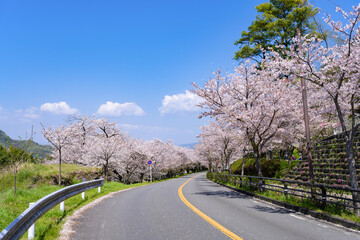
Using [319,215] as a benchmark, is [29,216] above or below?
above

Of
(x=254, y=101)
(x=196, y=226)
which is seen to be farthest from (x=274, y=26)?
(x=196, y=226)

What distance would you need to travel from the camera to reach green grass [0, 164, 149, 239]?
730 centimetres

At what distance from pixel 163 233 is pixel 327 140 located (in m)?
16.3

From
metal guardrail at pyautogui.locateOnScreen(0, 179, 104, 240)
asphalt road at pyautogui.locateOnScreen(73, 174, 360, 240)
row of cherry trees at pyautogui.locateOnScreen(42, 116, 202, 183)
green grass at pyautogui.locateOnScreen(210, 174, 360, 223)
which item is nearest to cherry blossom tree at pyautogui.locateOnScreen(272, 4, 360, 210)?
green grass at pyautogui.locateOnScreen(210, 174, 360, 223)

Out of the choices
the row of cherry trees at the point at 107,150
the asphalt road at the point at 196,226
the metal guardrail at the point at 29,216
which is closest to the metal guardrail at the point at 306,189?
the asphalt road at the point at 196,226

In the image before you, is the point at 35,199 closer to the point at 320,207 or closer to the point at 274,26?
the point at 320,207

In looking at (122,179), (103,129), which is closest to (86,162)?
(103,129)

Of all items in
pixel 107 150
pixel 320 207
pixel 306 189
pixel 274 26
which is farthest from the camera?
pixel 107 150

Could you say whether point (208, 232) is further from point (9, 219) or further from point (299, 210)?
point (9, 219)

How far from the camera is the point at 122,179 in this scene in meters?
52.0

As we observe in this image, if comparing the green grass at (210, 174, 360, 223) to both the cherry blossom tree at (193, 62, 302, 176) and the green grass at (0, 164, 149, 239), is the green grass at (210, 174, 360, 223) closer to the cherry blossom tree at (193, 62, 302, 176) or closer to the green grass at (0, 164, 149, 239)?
the cherry blossom tree at (193, 62, 302, 176)

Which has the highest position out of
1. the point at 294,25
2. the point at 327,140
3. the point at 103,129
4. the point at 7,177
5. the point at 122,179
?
the point at 294,25

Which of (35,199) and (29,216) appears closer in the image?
(29,216)

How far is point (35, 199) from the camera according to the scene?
41.6ft
